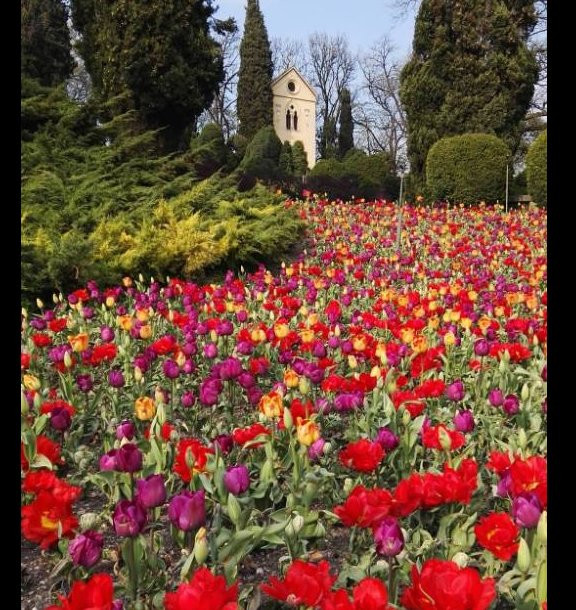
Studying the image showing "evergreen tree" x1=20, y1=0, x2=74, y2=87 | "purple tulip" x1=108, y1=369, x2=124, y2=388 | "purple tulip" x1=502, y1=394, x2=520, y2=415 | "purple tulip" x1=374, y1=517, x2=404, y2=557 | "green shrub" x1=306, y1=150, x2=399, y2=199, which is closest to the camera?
"purple tulip" x1=374, y1=517, x2=404, y2=557

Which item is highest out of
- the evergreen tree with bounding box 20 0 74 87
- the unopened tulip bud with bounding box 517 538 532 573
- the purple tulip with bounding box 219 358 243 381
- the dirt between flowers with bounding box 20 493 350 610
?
the evergreen tree with bounding box 20 0 74 87

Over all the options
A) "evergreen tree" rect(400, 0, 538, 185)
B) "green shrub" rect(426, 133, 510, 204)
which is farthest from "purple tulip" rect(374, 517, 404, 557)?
"evergreen tree" rect(400, 0, 538, 185)

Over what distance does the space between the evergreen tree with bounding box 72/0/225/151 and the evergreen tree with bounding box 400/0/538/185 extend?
26.5 ft

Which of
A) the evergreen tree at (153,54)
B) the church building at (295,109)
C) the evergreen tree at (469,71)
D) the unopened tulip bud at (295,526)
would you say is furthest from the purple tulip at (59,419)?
the church building at (295,109)

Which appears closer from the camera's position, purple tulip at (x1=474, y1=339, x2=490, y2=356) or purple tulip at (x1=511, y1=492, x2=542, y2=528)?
purple tulip at (x1=511, y1=492, x2=542, y2=528)

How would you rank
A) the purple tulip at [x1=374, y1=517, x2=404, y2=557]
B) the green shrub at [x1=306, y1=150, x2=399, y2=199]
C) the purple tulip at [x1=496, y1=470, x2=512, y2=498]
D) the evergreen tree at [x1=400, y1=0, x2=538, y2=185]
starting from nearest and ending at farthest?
the purple tulip at [x1=374, y1=517, x2=404, y2=557] → the purple tulip at [x1=496, y1=470, x2=512, y2=498] → the green shrub at [x1=306, y1=150, x2=399, y2=199] → the evergreen tree at [x1=400, y1=0, x2=538, y2=185]

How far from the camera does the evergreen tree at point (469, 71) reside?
17.1 meters

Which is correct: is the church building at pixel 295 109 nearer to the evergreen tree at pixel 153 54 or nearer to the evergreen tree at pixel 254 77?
the evergreen tree at pixel 254 77

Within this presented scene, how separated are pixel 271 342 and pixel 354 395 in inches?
45.1

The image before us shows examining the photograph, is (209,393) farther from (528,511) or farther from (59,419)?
(528,511)

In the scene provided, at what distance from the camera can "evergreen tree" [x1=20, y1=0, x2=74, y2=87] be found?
19.5 meters

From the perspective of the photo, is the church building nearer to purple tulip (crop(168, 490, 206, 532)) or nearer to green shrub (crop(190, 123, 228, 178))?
green shrub (crop(190, 123, 228, 178))

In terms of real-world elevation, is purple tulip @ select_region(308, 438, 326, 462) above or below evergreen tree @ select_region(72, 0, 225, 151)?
below
